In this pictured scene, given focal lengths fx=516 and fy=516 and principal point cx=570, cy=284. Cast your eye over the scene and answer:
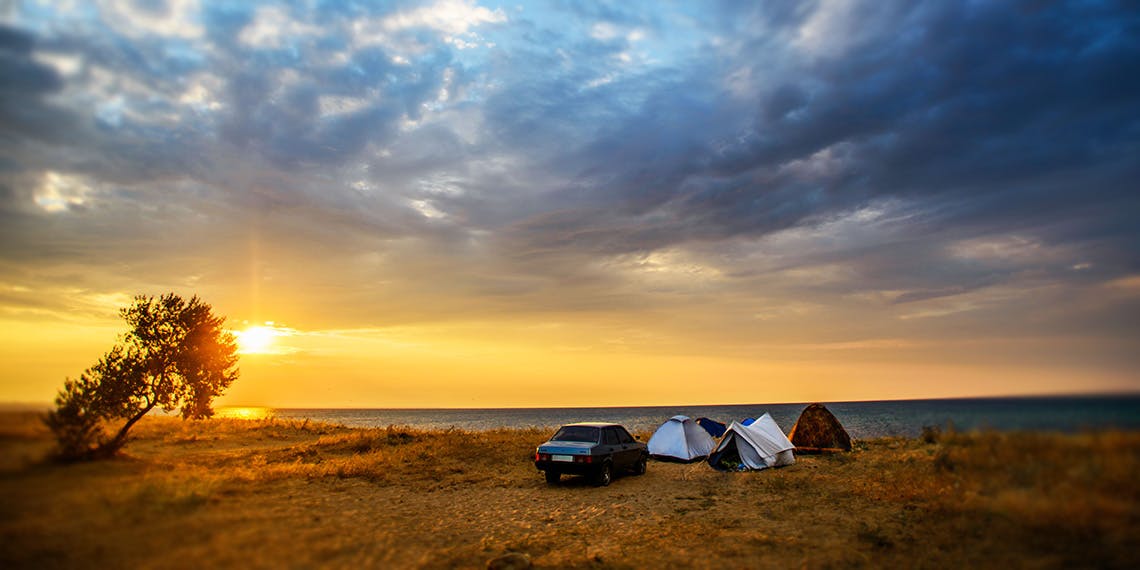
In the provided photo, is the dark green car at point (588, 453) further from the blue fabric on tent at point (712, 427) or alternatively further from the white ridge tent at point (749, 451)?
the blue fabric on tent at point (712, 427)

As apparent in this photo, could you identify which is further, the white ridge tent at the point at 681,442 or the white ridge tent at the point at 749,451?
the white ridge tent at the point at 681,442

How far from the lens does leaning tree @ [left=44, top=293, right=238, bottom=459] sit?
618 inches

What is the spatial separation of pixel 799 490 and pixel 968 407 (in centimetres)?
776

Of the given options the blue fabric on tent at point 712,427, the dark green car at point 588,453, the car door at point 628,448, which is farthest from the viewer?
the blue fabric on tent at point 712,427

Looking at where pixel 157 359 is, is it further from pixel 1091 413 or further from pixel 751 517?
pixel 1091 413

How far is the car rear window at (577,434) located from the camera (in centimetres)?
1656

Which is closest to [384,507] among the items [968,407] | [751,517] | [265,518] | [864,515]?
[265,518]

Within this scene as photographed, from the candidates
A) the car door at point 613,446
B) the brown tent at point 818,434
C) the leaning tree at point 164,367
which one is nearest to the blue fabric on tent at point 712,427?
the brown tent at point 818,434

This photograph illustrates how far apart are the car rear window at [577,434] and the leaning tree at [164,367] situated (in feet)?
40.8

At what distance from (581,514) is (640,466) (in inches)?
262

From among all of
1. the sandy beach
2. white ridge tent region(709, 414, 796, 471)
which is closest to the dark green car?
the sandy beach

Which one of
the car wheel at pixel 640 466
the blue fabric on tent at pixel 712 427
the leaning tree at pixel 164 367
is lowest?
the car wheel at pixel 640 466

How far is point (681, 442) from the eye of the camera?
22672 millimetres

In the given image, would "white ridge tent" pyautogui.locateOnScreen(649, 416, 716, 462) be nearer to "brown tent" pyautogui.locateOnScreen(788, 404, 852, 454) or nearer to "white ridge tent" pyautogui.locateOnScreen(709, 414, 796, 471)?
"white ridge tent" pyautogui.locateOnScreen(709, 414, 796, 471)
